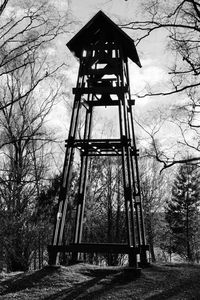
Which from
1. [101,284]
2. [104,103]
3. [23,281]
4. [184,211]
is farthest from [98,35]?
[184,211]

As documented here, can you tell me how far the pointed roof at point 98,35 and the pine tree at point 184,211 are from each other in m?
21.5

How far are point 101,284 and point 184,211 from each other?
25.3 meters

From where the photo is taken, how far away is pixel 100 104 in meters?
9.23

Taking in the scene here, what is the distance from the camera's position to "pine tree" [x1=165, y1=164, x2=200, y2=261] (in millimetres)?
29688

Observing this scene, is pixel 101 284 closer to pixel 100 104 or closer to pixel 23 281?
pixel 23 281

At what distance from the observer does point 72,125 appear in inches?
338

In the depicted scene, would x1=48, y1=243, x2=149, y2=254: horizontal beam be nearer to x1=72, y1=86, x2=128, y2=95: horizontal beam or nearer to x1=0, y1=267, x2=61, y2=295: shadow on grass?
x1=0, y1=267, x2=61, y2=295: shadow on grass

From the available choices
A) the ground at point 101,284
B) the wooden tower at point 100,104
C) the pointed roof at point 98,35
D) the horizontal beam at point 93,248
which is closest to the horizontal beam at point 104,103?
the wooden tower at point 100,104

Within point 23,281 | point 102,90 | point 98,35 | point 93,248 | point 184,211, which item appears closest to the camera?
point 23,281

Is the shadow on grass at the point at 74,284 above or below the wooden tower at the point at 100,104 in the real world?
below

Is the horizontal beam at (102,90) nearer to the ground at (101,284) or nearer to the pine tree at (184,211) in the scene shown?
the ground at (101,284)

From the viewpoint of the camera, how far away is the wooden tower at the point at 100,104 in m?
7.95

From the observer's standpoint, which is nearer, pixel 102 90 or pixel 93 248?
pixel 93 248

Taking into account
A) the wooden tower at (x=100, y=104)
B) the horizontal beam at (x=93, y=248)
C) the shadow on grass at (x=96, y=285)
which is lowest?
the shadow on grass at (x=96, y=285)
